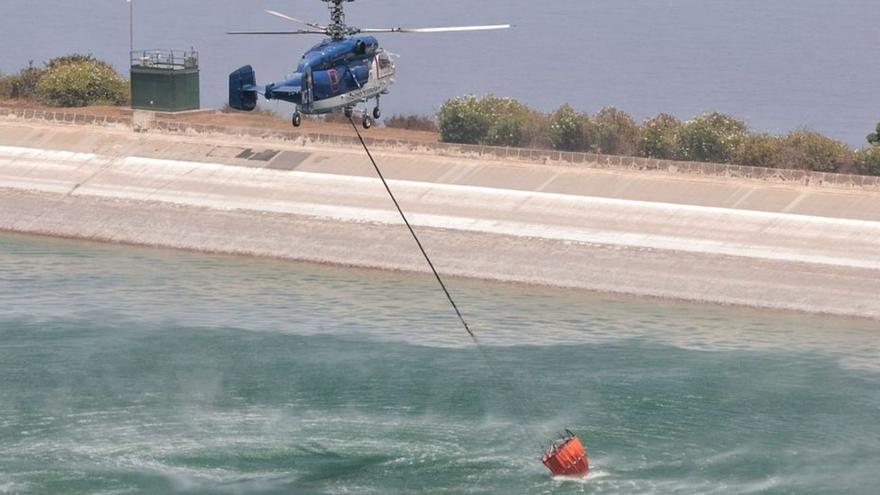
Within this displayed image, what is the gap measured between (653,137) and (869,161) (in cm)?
1132

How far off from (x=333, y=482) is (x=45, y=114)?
5846 centimetres

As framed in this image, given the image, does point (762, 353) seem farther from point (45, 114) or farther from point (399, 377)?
point (45, 114)

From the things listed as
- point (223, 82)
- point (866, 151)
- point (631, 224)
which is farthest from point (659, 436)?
point (223, 82)

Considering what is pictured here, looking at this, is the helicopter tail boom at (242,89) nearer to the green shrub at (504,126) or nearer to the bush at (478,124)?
the bush at (478,124)

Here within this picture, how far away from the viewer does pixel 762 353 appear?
206 feet

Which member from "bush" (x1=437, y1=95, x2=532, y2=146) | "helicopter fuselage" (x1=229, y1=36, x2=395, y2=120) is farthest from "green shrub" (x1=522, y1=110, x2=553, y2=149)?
"helicopter fuselage" (x1=229, y1=36, x2=395, y2=120)

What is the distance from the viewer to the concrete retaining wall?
81000mm

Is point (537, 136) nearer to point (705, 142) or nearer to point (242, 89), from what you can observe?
point (705, 142)

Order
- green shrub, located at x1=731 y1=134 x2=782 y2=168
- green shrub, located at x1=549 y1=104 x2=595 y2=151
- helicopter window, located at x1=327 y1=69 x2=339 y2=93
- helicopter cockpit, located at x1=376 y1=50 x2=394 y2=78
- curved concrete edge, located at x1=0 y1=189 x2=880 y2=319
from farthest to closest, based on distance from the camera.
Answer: green shrub, located at x1=549 y1=104 x2=595 y2=151, green shrub, located at x1=731 y1=134 x2=782 y2=168, curved concrete edge, located at x1=0 y1=189 x2=880 y2=319, helicopter cockpit, located at x1=376 y1=50 x2=394 y2=78, helicopter window, located at x1=327 y1=69 x2=339 y2=93

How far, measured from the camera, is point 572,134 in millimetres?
93062

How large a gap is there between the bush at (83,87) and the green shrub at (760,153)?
39204mm

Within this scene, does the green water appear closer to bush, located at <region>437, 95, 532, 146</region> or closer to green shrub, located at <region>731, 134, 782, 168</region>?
green shrub, located at <region>731, 134, 782, 168</region>

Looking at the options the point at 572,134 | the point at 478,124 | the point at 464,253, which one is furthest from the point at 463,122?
the point at 464,253

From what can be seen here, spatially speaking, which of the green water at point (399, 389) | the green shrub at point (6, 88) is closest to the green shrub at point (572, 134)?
the green water at point (399, 389)
